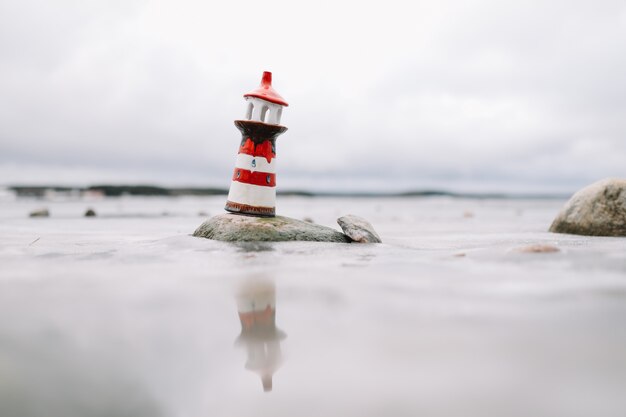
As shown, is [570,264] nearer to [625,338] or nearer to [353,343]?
[625,338]

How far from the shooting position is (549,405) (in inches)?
56.4

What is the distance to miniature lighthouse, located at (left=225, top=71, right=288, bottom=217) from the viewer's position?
6051mm

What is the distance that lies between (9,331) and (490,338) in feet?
7.54

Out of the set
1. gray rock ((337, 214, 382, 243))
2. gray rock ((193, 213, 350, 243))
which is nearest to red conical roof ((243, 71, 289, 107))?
gray rock ((193, 213, 350, 243))

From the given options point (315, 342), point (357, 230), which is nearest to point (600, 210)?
point (357, 230)

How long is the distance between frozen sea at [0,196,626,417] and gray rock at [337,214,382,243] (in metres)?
2.43

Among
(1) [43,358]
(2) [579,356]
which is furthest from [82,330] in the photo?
(2) [579,356]

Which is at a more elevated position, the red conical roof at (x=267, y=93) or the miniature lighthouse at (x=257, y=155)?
the red conical roof at (x=267, y=93)

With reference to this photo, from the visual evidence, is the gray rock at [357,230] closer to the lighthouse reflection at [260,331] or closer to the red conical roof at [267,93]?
the red conical roof at [267,93]

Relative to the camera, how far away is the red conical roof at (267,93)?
6.03m

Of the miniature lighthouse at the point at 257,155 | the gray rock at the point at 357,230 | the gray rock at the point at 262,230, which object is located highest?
the miniature lighthouse at the point at 257,155

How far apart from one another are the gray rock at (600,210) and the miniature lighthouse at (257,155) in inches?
198

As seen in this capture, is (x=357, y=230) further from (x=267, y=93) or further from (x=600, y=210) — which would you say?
(x=600, y=210)

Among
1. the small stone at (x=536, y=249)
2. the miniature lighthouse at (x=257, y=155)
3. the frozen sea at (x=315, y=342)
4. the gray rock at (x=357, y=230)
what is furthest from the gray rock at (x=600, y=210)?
the miniature lighthouse at (x=257, y=155)
